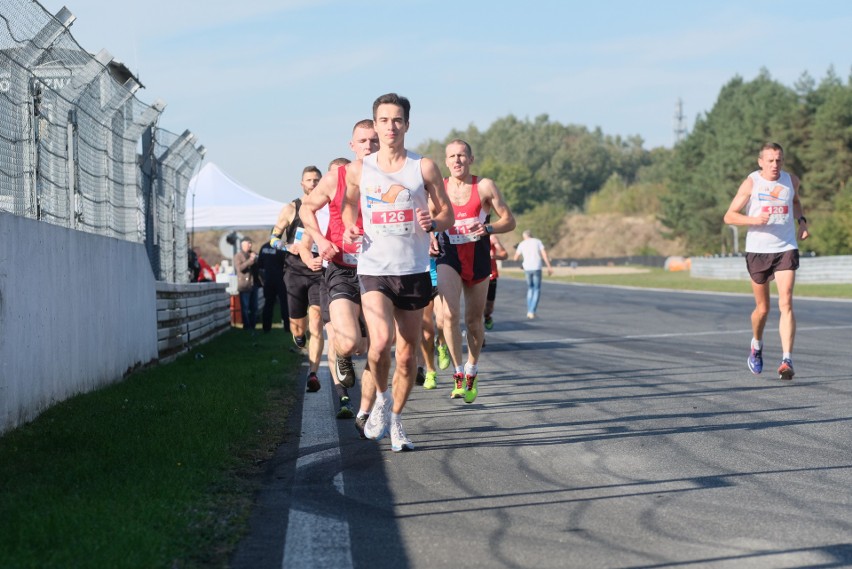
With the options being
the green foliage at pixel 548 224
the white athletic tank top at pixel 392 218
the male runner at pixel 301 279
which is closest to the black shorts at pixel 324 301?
the male runner at pixel 301 279

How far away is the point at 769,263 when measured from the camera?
10.9 metres

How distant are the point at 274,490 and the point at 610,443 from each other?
220 centimetres

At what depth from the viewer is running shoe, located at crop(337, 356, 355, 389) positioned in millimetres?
8401

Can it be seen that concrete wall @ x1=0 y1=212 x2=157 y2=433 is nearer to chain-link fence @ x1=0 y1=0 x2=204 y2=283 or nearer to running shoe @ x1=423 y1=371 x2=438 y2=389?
chain-link fence @ x1=0 y1=0 x2=204 y2=283

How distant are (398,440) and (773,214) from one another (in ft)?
17.7

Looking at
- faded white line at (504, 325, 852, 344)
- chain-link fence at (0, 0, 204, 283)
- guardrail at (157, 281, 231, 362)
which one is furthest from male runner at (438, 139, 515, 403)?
faded white line at (504, 325, 852, 344)

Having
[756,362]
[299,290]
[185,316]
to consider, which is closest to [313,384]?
[299,290]

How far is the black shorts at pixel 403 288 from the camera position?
268 inches

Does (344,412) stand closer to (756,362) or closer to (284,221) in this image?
(284,221)

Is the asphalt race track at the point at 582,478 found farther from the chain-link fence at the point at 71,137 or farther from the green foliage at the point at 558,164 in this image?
the green foliage at the point at 558,164

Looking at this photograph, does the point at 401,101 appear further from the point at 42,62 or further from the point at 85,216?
the point at 85,216

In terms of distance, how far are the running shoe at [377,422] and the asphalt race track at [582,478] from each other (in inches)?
4.7

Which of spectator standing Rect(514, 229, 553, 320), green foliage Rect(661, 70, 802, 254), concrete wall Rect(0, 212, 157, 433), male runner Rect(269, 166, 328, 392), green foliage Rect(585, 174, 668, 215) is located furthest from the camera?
green foliage Rect(585, 174, 668, 215)

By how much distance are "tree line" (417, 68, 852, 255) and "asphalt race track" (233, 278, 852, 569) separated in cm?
5413
